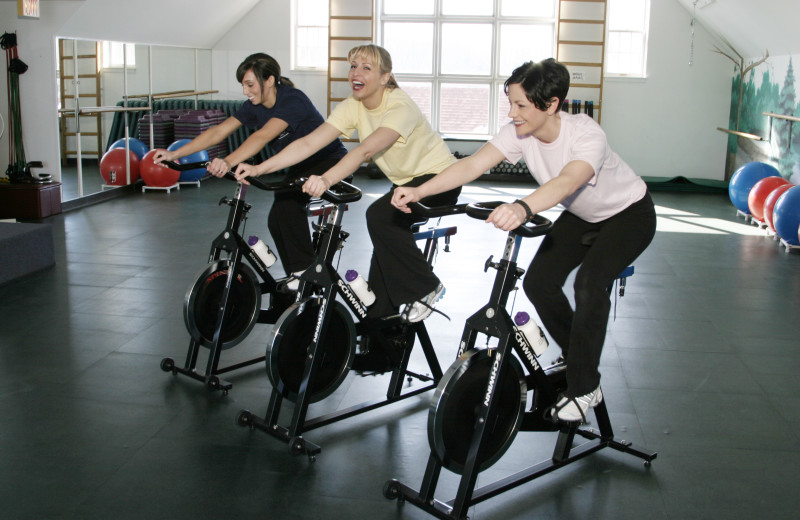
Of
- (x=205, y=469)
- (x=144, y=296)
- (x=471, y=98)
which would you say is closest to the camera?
(x=205, y=469)

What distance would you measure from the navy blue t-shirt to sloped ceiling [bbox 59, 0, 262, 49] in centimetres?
529

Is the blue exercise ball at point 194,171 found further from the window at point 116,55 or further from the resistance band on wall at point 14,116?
the resistance band on wall at point 14,116

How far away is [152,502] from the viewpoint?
263 centimetres

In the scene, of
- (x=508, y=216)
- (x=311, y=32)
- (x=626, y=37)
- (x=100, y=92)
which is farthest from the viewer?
(x=311, y=32)

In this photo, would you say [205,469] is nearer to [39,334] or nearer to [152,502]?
[152,502]

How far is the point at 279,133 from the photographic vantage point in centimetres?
383

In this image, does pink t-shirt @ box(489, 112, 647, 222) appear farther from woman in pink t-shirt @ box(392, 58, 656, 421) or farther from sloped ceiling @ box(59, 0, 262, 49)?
sloped ceiling @ box(59, 0, 262, 49)

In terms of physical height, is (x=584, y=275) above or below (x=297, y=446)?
above

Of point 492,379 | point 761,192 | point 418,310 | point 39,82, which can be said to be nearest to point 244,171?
point 418,310

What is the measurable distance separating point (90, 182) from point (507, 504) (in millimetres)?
8601

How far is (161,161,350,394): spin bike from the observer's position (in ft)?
11.9

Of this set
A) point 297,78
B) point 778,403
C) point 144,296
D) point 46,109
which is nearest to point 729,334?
point 778,403

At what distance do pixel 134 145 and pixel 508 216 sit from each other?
29.0 ft

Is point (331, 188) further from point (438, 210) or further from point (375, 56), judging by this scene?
point (438, 210)
